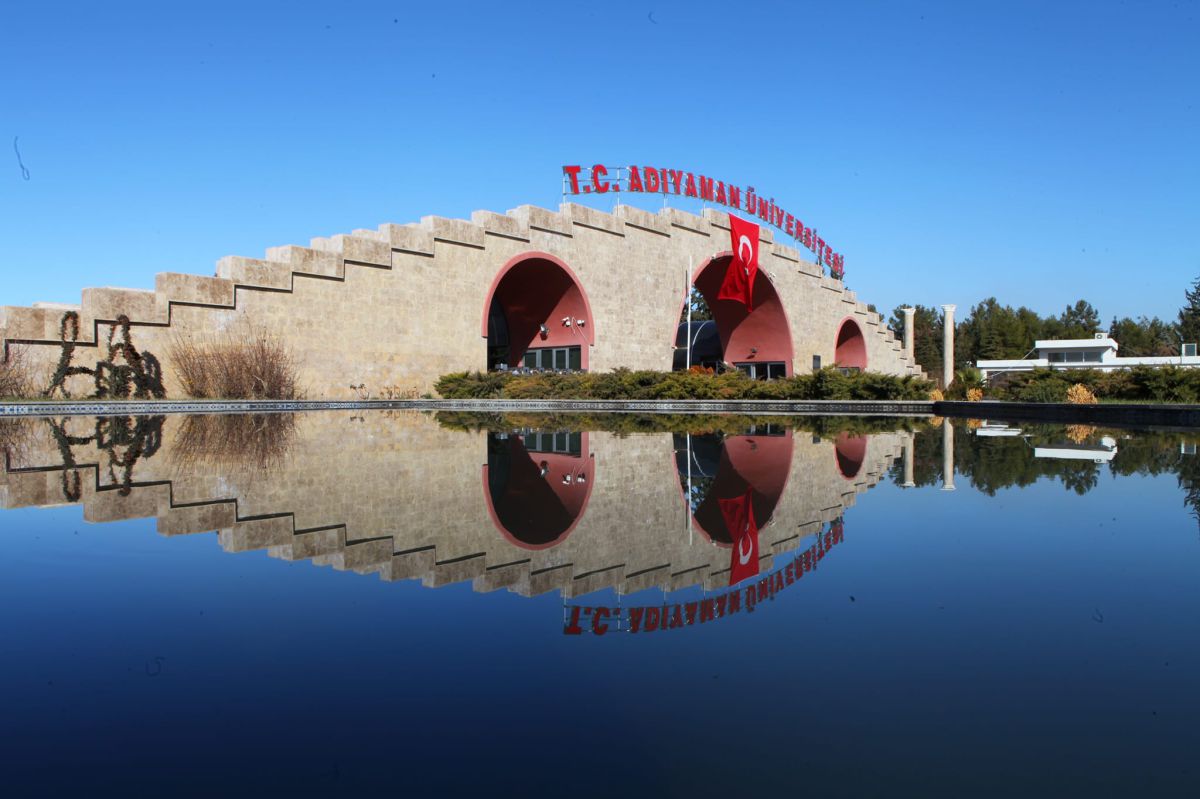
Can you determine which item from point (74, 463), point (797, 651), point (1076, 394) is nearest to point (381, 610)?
point (797, 651)

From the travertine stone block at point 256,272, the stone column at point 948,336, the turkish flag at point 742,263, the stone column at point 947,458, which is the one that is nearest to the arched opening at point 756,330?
the turkish flag at point 742,263

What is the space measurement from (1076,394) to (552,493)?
65.6ft

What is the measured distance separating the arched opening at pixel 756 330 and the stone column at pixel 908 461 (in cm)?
3042

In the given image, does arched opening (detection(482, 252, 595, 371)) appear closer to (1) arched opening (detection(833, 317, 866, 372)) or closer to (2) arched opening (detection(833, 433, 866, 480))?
(2) arched opening (detection(833, 433, 866, 480))

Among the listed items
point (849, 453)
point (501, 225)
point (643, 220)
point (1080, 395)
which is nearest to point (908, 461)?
point (849, 453)

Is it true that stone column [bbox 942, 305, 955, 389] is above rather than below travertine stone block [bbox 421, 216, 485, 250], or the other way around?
below

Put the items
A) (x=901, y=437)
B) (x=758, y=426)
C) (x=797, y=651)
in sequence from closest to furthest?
(x=797, y=651), (x=901, y=437), (x=758, y=426)

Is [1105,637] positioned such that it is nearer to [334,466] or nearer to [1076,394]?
[334,466]

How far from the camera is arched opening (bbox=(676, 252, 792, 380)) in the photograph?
45594mm

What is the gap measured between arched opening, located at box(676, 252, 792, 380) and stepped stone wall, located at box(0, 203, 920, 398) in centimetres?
459

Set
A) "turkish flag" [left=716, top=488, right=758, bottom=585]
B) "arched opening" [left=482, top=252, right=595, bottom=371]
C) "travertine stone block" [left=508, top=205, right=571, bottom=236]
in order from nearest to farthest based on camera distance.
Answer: "turkish flag" [left=716, top=488, right=758, bottom=585]
"travertine stone block" [left=508, top=205, right=571, bottom=236]
"arched opening" [left=482, top=252, right=595, bottom=371]

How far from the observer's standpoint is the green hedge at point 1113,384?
21.5 metres

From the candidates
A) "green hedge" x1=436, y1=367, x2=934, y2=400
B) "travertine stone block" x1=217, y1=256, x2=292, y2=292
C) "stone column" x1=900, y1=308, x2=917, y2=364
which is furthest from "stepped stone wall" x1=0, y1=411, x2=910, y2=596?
"stone column" x1=900, y1=308, x2=917, y2=364

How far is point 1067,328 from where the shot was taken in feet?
328
